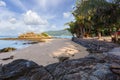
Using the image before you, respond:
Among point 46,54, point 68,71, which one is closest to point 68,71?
point 68,71

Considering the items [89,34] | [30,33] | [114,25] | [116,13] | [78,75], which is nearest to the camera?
[78,75]

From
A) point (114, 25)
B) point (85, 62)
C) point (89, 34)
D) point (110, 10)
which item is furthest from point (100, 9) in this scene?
point (89, 34)

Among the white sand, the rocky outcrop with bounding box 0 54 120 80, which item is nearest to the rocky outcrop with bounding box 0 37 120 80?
the rocky outcrop with bounding box 0 54 120 80

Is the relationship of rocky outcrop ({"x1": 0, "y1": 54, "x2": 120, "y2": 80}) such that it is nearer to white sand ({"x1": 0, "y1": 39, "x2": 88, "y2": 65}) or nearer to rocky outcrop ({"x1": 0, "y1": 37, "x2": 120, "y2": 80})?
rocky outcrop ({"x1": 0, "y1": 37, "x2": 120, "y2": 80})

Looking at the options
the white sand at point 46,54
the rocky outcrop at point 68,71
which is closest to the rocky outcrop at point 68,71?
the rocky outcrop at point 68,71

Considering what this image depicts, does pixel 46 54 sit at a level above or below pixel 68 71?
below

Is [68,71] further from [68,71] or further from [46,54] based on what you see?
[46,54]

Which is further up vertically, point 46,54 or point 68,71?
point 68,71

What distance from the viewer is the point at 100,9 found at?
20641mm

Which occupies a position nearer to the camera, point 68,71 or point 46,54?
point 68,71

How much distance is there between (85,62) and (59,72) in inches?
30.2

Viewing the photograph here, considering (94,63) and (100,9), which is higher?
(100,9)

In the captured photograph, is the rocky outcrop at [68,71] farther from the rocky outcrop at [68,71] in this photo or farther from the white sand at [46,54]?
the white sand at [46,54]

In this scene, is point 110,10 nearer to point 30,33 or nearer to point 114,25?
point 114,25
